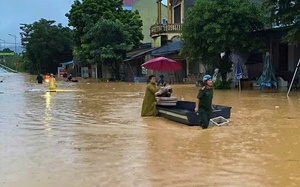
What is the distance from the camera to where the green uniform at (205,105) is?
37.7ft

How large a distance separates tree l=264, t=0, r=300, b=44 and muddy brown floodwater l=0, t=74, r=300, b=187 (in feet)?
23.4

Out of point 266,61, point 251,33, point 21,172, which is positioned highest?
point 251,33

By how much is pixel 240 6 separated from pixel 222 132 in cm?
1555

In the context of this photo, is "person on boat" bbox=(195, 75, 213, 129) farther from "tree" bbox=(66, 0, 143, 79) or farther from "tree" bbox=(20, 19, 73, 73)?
"tree" bbox=(20, 19, 73, 73)

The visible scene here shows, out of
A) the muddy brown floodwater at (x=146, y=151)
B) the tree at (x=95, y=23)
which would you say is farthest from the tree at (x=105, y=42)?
the muddy brown floodwater at (x=146, y=151)

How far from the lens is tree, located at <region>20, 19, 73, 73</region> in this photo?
247ft

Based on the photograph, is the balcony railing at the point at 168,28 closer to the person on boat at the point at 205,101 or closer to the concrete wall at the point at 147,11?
the concrete wall at the point at 147,11

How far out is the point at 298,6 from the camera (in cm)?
2153

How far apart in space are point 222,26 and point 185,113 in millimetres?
13448

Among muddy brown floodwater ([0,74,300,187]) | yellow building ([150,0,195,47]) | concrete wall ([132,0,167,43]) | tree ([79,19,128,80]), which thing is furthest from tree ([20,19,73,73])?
muddy brown floodwater ([0,74,300,187])

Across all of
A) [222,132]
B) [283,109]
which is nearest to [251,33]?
[283,109]

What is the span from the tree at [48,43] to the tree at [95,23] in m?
25.1

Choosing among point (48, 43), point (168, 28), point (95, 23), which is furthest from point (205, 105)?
point (48, 43)

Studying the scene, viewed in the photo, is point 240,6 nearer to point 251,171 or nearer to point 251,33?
point 251,33
